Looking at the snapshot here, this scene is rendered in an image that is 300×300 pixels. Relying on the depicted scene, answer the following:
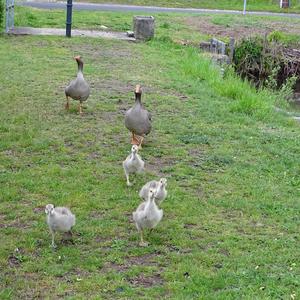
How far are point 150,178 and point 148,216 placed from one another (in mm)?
2116

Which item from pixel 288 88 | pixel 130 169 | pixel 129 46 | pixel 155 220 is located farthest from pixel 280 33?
pixel 155 220

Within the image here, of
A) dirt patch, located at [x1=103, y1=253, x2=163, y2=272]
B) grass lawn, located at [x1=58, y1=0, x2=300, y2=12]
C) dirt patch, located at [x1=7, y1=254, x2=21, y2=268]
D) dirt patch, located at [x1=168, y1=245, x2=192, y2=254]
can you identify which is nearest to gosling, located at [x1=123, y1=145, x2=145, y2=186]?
dirt patch, located at [x1=168, y1=245, x2=192, y2=254]

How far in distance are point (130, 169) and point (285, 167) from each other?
246 centimetres

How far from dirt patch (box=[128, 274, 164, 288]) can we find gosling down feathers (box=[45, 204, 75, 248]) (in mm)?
915

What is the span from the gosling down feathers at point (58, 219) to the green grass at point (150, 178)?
199 millimetres

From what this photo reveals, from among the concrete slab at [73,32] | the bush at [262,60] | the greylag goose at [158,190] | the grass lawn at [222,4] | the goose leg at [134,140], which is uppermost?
the grass lawn at [222,4]

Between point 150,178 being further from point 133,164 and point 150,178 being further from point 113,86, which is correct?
point 113,86

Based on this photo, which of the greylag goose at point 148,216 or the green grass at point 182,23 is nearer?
the greylag goose at point 148,216

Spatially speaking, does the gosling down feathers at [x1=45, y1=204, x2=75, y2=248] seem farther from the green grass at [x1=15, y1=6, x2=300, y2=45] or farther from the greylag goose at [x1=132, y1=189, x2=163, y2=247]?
the green grass at [x1=15, y1=6, x2=300, y2=45]

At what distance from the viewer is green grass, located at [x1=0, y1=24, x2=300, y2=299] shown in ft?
19.3

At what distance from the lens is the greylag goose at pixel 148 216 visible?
6.44m

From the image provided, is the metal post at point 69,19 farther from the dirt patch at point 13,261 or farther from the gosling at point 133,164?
the dirt patch at point 13,261

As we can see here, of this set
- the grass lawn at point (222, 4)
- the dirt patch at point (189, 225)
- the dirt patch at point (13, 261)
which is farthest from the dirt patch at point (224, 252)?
the grass lawn at point (222, 4)

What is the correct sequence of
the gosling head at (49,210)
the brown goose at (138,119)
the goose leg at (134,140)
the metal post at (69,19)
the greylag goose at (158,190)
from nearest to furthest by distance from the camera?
the gosling head at (49,210), the greylag goose at (158,190), the brown goose at (138,119), the goose leg at (134,140), the metal post at (69,19)
